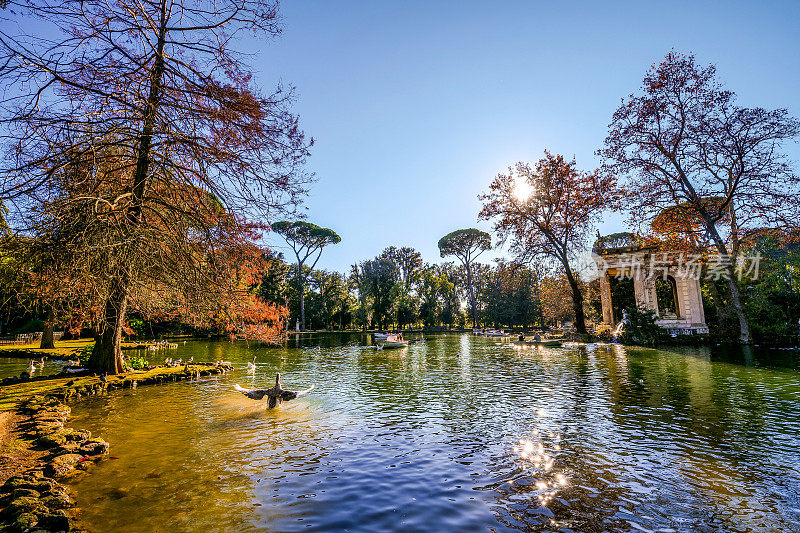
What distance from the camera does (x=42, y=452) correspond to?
6426mm

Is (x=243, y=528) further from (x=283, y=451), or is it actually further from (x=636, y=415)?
(x=636, y=415)

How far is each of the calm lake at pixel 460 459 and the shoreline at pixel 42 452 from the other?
1.22ft

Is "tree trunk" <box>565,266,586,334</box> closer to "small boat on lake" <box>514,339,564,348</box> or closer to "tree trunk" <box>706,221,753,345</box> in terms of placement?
"small boat on lake" <box>514,339,564,348</box>

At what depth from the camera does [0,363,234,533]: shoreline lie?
13.8 ft

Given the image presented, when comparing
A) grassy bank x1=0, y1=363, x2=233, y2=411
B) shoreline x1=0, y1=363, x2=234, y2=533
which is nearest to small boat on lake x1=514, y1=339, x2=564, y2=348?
grassy bank x1=0, y1=363, x2=233, y2=411

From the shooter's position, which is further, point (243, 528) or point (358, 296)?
point (358, 296)

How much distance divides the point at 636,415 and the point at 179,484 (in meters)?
8.85

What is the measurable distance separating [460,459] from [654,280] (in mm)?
31184

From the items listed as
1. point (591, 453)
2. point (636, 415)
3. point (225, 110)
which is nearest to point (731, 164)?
point (636, 415)

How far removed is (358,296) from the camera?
67875 mm

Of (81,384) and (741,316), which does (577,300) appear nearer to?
(741,316)

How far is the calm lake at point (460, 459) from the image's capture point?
14.4ft

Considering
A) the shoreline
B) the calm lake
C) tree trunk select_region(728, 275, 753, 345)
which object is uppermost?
tree trunk select_region(728, 275, 753, 345)

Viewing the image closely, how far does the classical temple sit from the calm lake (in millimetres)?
18539
